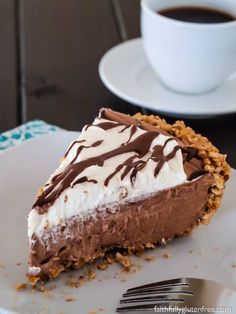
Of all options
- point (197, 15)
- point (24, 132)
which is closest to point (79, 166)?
point (24, 132)

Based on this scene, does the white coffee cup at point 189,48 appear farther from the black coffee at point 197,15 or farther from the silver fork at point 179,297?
the silver fork at point 179,297

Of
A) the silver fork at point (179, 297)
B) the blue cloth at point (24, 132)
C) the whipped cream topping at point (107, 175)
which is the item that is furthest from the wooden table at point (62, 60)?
the silver fork at point (179, 297)

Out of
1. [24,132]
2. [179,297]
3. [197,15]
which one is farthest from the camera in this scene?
[197,15]

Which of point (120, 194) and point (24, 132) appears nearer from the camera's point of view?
point (120, 194)

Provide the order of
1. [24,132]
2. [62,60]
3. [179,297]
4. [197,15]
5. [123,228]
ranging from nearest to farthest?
1. [179,297]
2. [123,228]
3. [24,132]
4. [197,15]
5. [62,60]

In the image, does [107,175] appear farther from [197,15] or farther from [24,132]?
[197,15]

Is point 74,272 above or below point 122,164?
below
